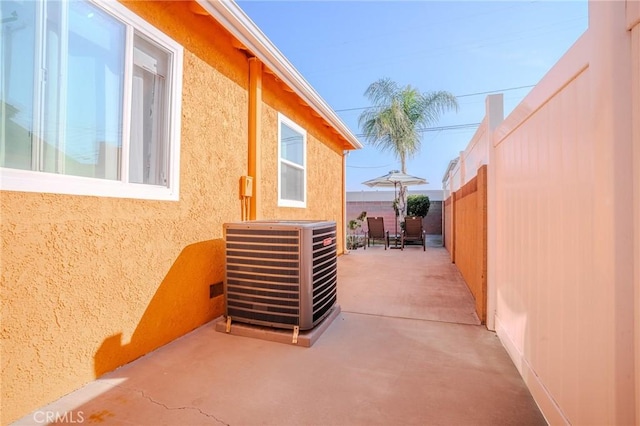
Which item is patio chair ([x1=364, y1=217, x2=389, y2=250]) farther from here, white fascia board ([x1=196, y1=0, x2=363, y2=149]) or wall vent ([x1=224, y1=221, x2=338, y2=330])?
wall vent ([x1=224, y1=221, x2=338, y2=330])

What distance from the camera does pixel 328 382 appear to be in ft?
6.74

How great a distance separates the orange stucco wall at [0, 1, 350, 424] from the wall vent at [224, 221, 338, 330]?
1.42 ft

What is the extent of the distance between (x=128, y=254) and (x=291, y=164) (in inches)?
132

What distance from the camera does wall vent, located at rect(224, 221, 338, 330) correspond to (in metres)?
2.66

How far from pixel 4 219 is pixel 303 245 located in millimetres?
1904

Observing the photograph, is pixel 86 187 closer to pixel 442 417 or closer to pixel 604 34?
pixel 442 417

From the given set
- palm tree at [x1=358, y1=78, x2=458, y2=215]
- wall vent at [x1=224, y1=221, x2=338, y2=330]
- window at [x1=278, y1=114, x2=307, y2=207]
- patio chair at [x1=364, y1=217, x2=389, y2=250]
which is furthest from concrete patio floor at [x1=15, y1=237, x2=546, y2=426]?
palm tree at [x1=358, y1=78, x2=458, y2=215]

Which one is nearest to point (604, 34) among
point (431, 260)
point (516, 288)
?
point (516, 288)

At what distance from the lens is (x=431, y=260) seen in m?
7.26

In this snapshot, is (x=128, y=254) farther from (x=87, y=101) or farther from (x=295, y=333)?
(x=295, y=333)

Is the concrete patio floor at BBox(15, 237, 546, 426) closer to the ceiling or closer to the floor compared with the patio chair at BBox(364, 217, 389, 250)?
closer to the floor

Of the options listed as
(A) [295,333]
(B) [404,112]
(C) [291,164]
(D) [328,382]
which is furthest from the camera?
(B) [404,112]

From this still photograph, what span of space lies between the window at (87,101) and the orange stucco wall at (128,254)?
0.38 ft

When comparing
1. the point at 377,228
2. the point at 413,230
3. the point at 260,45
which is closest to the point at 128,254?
the point at 260,45
